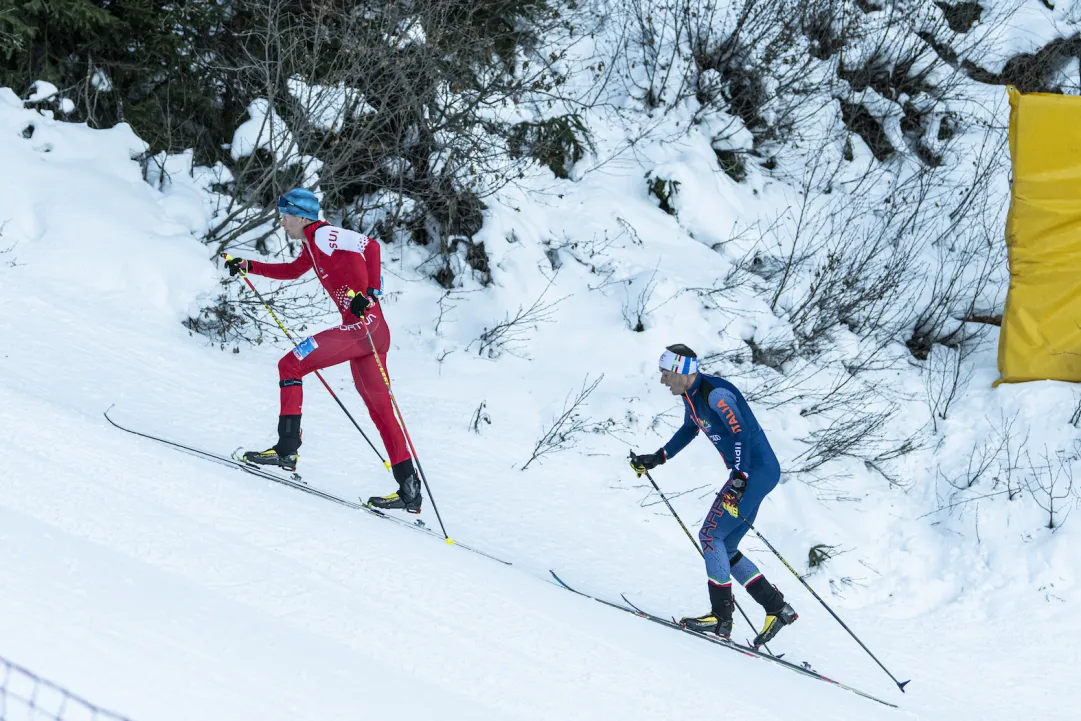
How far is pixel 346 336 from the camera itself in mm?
5684

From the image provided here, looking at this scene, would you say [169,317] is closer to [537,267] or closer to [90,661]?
[537,267]

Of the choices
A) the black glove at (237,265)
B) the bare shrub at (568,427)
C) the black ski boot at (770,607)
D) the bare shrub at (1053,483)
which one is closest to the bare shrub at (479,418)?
the bare shrub at (568,427)

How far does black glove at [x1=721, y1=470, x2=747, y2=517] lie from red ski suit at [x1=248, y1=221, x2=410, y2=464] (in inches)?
79.7

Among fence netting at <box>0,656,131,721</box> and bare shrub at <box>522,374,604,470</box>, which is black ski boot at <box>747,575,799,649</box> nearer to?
bare shrub at <box>522,374,604,470</box>

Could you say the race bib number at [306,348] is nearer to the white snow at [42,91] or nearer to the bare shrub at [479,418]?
the bare shrub at [479,418]

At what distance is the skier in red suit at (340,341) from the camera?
5594 millimetres

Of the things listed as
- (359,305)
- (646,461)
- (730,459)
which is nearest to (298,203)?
(359,305)

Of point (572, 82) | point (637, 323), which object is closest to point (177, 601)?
point (637, 323)

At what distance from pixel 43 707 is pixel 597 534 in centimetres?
461

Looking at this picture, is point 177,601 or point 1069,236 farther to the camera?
point 1069,236

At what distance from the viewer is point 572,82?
A: 1236 centimetres

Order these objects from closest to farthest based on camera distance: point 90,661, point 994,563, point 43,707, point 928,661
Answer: point 43,707
point 90,661
point 928,661
point 994,563

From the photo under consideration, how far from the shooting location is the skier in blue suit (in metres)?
5.50

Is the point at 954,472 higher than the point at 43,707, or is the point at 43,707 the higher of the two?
the point at 954,472
